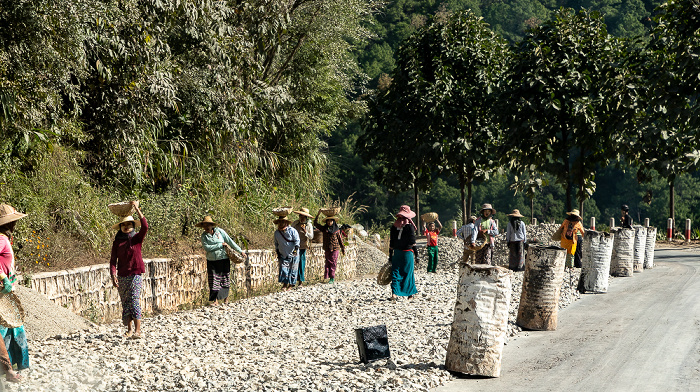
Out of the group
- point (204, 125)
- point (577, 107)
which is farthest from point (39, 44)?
point (577, 107)

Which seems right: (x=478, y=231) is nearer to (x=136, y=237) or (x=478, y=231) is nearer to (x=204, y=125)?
(x=204, y=125)

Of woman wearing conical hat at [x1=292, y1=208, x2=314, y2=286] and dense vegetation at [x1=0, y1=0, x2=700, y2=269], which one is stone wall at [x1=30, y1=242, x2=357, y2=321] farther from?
dense vegetation at [x1=0, y1=0, x2=700, y2=269]

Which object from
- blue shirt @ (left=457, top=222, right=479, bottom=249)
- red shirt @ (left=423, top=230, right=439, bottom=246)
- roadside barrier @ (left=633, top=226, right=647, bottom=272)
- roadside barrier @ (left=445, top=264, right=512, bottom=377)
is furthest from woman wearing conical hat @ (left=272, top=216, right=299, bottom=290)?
roadside barrier @ (left=633, top=226, right=647, bottom=272)

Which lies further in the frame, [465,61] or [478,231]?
[465,61]

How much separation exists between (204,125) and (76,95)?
383 centimetres

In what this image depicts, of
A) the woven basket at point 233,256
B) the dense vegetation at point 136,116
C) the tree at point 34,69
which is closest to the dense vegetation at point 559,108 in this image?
the dense vegetation at point 136,116

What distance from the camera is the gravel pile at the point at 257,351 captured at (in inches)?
271

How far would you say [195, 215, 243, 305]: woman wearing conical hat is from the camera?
Result: 11.9m

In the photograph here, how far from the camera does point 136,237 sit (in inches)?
356

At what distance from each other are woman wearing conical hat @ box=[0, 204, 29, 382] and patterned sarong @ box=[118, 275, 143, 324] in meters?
1.97

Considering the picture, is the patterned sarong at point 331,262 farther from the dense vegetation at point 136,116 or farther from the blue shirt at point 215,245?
the blue shirt at point 215,245

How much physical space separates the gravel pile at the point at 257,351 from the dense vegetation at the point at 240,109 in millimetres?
2757

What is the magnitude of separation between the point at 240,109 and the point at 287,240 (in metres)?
4.49

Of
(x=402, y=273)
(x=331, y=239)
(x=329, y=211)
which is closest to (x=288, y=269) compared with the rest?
(x=331, y=239)
